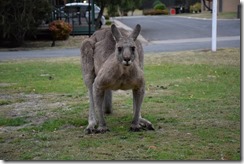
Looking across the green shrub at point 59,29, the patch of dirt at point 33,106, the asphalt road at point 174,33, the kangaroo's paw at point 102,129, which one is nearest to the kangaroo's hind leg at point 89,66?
the kangaroo's paw at point 102,129

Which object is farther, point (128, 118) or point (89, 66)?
point (128, 118)

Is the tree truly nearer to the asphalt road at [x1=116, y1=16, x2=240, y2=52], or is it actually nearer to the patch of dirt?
the asphalt road at [x1=116, y1=16, x2=240, y2=52]

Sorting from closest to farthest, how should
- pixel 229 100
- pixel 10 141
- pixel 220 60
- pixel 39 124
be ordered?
1. pixel 10 141
2. pixel 39 124
3. pixel 229 100
4. pixel 220 60

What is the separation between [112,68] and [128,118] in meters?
1.63

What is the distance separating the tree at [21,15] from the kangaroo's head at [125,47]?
17.4 metres

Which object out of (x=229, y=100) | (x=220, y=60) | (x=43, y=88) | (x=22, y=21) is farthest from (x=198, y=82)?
(x=22, y=21)

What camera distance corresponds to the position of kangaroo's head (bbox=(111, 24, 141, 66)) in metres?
5.57

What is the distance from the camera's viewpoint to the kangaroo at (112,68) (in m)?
5.76

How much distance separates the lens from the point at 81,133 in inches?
257

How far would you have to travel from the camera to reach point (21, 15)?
22.9 metres

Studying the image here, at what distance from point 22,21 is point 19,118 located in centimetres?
1600

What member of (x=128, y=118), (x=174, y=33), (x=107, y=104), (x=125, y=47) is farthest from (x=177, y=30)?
(x=125, y=47)

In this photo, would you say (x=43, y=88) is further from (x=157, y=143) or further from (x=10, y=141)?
(x=157, y=143)

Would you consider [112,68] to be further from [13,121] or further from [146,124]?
[13,121]
